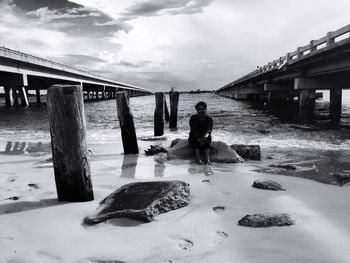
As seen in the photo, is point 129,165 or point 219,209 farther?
point 129,165

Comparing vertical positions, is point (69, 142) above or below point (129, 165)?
above

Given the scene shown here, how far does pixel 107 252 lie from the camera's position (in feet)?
8.94

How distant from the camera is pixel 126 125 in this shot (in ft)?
26.6

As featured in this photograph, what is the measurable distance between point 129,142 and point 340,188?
486cm

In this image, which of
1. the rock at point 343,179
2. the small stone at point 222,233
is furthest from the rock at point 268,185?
the small stone at point 222,233

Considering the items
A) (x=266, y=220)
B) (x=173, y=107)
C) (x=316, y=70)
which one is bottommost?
(x=266, y=220)

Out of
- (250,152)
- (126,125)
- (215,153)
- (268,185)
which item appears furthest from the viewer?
(126,125)

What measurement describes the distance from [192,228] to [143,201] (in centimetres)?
69

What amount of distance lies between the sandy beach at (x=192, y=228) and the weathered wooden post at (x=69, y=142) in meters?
0.20

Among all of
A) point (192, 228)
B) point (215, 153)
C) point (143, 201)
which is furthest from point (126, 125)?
point (192, 228)

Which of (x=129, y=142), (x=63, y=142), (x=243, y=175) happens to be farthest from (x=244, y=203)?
(x=129, y=142)

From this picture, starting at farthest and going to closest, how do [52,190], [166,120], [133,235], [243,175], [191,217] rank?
1. [166,120]
2. [243,175]
3. [52,190]
4. [191,217]
5. [133,235]

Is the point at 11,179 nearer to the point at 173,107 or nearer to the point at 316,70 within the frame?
the point at 173,107

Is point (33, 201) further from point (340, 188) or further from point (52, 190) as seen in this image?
point (340, 188)
